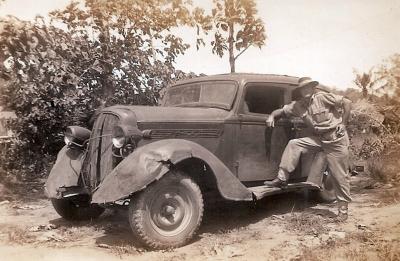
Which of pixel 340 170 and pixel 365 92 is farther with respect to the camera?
pixel 365 92

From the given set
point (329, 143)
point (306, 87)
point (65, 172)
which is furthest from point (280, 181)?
point (65, 172)

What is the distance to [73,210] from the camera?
481cm

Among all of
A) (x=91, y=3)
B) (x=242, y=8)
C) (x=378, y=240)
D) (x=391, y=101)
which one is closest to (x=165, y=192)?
(x=378, y=240)

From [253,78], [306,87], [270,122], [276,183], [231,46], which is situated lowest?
[276,183]

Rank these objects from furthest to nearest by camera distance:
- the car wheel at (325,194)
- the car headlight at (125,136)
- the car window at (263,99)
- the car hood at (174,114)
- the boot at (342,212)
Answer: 1. the car wheel at (325,194)
2. the car window at (263,99)
3. the boot at (342,212)
4. the car hood at (174,114)
5. the car headlight at (125,136)

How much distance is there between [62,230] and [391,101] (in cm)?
412

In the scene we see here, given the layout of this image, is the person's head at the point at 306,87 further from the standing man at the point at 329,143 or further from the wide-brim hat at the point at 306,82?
the standing man at the point at 329,143

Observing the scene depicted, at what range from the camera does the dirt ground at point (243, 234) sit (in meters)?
3.56

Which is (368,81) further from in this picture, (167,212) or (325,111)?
(167,212)

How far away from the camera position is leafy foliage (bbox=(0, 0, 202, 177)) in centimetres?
531

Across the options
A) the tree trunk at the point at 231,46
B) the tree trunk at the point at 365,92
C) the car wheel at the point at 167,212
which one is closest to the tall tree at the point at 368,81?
the tree trunk at the point at 365,92

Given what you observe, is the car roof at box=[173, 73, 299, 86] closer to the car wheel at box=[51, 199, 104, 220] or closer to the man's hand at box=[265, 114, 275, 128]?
the man's hand at box=[265, 114, 275, 128]

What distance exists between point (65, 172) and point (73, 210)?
1.67 feet

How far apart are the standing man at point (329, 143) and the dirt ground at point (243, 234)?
0.38 metres
